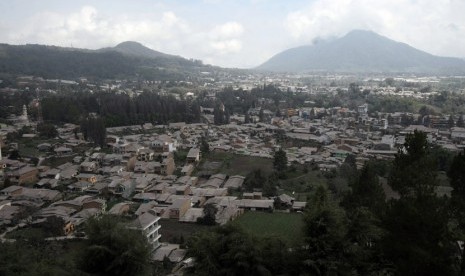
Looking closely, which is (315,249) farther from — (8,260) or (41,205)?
(41,205)

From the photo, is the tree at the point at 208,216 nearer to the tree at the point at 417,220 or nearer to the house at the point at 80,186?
the house at the point at 80,186

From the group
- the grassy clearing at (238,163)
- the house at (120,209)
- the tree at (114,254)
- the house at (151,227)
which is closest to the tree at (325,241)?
the tree at (114,254)

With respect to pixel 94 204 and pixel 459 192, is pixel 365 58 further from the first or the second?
pixel 459 192

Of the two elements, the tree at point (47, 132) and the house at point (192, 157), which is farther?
the tree at point (47, 132)

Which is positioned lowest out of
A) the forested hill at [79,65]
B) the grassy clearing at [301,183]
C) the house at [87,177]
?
the grassy clearing at [301,183]

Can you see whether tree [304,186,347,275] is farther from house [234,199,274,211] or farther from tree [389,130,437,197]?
house [234,199,274,211]

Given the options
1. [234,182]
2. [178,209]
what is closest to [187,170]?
[234,182]

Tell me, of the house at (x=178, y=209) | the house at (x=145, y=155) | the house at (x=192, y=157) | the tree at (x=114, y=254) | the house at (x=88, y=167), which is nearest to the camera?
the tree at (x=114, y=254)
